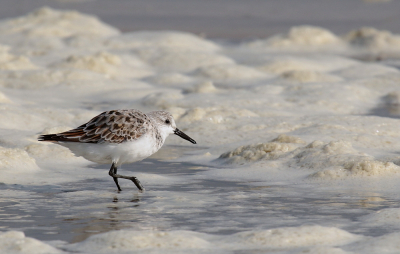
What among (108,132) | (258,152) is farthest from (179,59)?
(108,132)

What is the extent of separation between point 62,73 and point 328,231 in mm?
8455

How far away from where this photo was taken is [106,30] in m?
17.5

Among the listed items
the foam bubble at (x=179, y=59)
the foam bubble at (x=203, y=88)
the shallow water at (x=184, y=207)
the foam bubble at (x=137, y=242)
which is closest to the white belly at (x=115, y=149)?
the shallow water at (x=184, y=207)

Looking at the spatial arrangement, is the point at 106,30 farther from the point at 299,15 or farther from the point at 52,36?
the point at 299,15

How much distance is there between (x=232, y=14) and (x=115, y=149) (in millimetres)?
18376

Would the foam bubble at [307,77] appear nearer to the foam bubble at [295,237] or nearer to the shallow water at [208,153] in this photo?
the shallow water at [208,153]

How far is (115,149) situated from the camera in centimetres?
598

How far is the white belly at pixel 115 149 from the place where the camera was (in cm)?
596

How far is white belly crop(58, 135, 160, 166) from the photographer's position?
19.6ft

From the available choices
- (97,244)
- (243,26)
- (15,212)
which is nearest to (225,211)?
(97,244)

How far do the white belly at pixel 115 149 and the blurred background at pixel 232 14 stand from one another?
12.8 m

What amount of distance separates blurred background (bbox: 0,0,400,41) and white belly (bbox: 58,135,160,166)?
41.9ft

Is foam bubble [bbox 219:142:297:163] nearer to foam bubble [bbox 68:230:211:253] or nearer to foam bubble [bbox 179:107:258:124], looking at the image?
foam bubble [bbox 179:107:258:124]

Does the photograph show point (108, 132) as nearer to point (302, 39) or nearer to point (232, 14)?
point (302, 39)
